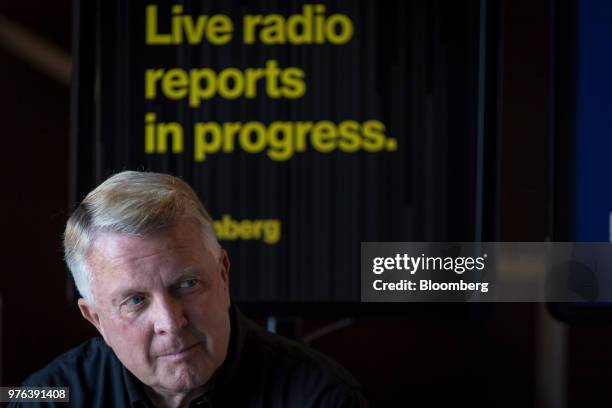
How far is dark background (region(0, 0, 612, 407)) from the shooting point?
1.30m

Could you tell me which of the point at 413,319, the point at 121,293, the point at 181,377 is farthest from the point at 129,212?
the point at 413,319

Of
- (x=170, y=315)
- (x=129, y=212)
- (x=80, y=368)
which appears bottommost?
(x=80, y=368)

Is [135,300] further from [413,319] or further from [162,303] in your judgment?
[413,319]

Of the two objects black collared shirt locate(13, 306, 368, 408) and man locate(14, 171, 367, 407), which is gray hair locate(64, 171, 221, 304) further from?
black collared shirt locate(13, 306, 368, 408)

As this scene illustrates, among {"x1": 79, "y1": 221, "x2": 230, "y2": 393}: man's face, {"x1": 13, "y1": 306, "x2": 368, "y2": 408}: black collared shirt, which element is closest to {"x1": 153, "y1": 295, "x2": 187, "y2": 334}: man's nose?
{"x1": 79, "y1": 221, "x2": 230, "y2": 393}: man's face

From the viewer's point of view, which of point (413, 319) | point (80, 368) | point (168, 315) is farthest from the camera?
point (413, 319)

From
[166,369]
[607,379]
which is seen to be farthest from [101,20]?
[607,379]

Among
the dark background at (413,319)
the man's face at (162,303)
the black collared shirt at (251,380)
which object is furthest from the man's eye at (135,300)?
the dark background at (413,319)

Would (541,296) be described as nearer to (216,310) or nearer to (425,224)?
(425,224)

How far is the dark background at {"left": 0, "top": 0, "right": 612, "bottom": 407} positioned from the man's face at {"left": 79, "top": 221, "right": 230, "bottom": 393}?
47cm

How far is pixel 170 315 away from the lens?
92 centimetres

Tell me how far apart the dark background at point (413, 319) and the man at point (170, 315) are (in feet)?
1.27

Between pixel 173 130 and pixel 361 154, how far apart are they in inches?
11.0

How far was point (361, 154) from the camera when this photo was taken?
116 cm
